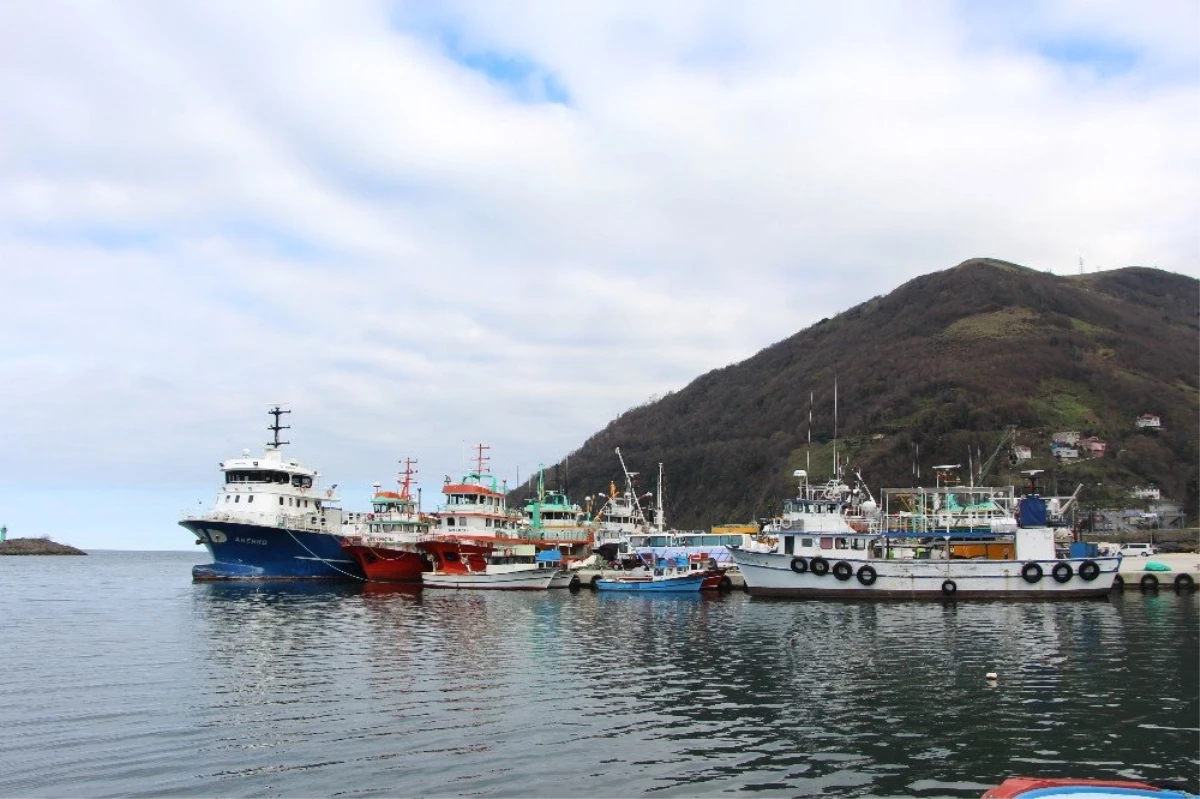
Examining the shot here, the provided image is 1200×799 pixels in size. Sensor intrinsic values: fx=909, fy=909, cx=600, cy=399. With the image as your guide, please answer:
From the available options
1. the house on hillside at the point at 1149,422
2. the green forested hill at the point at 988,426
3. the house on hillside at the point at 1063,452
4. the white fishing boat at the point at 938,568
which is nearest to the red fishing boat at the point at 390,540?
the white fishing boat at the point at 938,568

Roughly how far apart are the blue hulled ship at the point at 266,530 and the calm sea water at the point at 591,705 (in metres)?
31.6

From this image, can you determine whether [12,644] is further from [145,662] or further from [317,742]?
[317,742]

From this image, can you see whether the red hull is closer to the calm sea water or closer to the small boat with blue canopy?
the small boat with blue canopy

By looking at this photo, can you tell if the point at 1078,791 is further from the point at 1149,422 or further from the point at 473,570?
the point at 1149,422

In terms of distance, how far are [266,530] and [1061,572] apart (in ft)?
206

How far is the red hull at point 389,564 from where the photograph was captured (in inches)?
3088

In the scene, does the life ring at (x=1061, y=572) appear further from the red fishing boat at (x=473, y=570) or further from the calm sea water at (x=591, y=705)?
the red fishing boat at (x=473, y=570)

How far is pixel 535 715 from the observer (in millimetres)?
23875

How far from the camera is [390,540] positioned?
80.3 meters

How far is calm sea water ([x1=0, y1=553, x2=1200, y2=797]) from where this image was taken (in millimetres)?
18234

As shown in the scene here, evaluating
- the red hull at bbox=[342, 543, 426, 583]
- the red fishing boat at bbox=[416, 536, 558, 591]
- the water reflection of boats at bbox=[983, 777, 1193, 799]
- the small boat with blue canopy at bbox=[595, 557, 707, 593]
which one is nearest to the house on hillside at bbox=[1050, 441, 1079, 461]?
the small boat with blue canopy at bbox=[595, 557, 707, 593]

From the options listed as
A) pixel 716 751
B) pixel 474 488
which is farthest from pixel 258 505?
pixel 716 751

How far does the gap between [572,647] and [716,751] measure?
17632 millimetres

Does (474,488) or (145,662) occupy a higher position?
(474,488)
